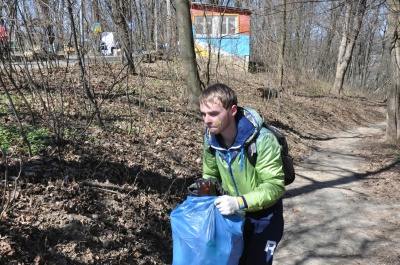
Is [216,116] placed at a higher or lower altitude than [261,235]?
higher

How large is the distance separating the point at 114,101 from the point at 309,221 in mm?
5121

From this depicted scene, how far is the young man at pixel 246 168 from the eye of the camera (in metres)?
→ 2.12

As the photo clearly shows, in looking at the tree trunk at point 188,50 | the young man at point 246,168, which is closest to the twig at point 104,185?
the young man at point 246,168

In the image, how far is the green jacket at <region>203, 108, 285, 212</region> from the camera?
2.12 meters

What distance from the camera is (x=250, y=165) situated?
2.26m

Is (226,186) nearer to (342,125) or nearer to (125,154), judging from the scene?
(125,154)

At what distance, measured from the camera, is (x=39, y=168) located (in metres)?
4.49

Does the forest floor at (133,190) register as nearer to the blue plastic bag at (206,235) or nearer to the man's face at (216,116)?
the blue plastic bag at (206,235)

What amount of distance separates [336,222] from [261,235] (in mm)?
3667

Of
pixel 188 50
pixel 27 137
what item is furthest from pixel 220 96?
pixel 188 50

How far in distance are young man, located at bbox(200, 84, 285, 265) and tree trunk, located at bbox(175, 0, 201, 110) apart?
6734mm

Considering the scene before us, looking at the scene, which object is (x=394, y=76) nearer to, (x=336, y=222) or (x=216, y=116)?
(x=336, y=222)

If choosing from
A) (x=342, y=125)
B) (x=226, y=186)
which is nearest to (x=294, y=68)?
(x=342, y=125)

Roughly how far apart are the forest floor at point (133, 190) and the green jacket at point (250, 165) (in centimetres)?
174
